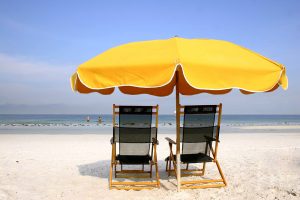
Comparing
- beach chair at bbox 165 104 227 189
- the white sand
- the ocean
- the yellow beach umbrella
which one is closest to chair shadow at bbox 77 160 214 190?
the white sand

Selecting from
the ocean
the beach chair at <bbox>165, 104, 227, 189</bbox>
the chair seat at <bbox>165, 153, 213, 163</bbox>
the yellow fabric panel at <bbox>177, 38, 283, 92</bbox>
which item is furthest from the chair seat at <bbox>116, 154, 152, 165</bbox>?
the ocean

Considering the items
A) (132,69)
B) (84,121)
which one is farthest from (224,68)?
(84,121)

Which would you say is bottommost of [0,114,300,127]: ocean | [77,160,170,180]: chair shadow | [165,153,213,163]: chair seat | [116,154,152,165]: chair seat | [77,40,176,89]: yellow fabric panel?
[0,114,300,127]: ocean

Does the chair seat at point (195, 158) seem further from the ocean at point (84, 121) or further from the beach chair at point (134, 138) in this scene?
the ocean at point (84, 121)

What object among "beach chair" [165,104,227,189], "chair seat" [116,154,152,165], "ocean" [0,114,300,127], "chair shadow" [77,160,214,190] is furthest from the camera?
"ocean" [0,114,300,127]

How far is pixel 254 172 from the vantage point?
18.1 ft

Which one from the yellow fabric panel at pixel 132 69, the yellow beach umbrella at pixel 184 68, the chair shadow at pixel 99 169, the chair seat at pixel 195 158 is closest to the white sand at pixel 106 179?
the chair shadow at pixel 99 169

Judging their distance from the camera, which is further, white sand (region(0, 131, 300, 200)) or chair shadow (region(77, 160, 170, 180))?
chair shadow (region(77, 160, 170, 180))

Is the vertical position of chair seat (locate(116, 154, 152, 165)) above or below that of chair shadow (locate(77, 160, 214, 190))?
above

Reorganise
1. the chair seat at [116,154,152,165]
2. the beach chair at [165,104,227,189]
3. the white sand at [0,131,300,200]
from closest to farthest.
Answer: the white sand at [0,131,300,200] < the beach chair at [165,104,227,189] < the chair seat at [116,154,152,165]

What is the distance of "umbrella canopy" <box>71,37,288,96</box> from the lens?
3.54 meters

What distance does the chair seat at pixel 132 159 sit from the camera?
15.3ft

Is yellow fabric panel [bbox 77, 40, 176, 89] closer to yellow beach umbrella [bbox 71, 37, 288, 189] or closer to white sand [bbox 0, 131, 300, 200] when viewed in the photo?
yellow beach umbrella [bbox 71, 37, 288, 189]

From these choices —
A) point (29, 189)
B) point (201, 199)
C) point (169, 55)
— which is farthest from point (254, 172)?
point (29, 189)
